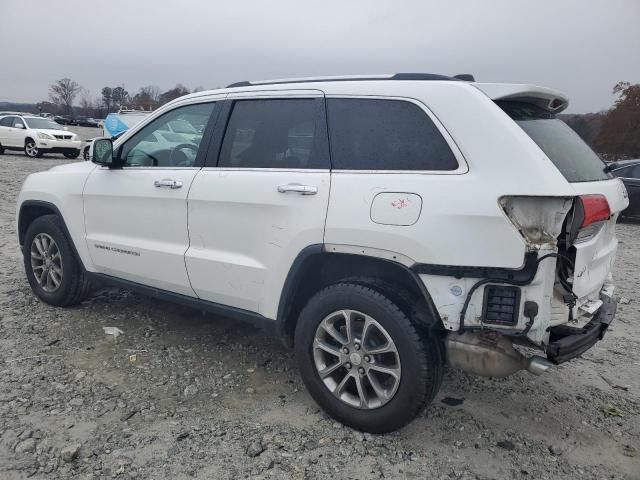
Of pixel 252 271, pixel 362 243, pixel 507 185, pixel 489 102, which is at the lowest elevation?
pixel 252 271

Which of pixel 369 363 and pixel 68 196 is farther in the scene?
pixel 68 196

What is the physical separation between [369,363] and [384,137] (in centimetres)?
123

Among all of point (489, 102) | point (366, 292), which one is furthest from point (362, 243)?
point (489, 102)

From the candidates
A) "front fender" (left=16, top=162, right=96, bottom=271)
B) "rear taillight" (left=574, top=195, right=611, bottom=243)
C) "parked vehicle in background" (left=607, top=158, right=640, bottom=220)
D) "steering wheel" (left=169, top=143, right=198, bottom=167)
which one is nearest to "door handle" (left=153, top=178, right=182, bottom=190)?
"steering wheel" (left=169, top=143, right=198, bottom=167)

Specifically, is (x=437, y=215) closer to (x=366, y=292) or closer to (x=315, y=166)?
(x=366, y=292)

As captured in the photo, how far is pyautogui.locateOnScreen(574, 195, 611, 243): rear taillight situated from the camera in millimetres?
2547

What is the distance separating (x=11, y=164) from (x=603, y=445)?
62.5 ft

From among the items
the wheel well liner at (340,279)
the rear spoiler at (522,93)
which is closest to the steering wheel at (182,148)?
the wheel well liner at (340,279)

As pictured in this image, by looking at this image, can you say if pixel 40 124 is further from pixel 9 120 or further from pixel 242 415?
pixel 242 415

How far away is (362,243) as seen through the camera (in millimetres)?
2855

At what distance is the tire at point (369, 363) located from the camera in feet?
9.05

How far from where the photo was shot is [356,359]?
117 inches

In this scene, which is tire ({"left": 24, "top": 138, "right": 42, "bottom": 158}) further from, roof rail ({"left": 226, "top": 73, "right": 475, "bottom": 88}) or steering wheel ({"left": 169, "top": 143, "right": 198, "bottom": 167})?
roof rail ({"left": 226, "top": 73, "right": 475, "bottom": 88})

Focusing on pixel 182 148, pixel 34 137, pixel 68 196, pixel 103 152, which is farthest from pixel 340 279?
pixel 34 137
